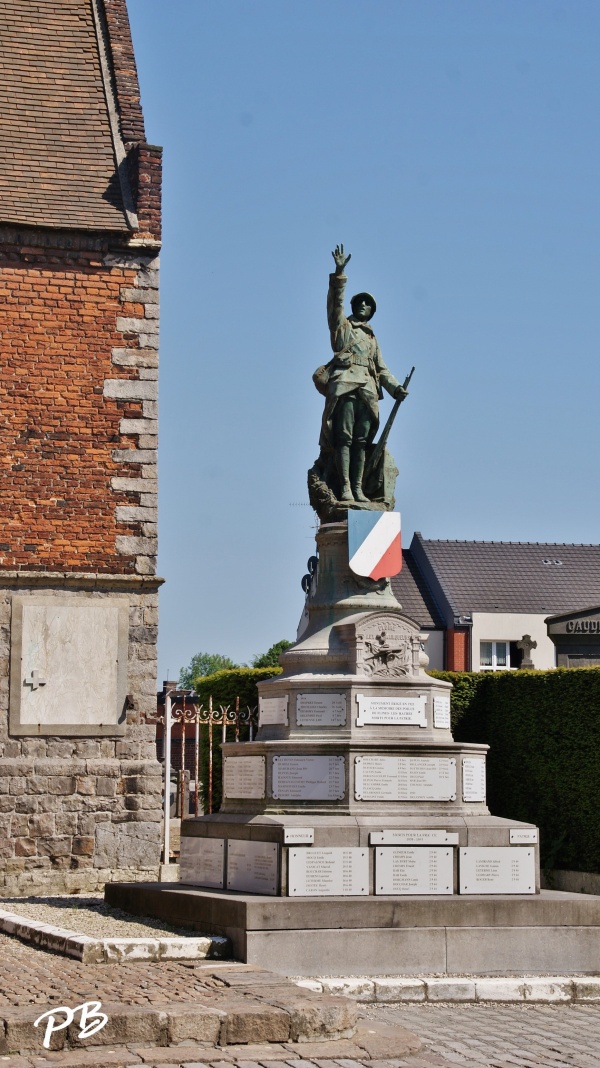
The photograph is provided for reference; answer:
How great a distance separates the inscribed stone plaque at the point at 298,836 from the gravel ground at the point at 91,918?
0.90m

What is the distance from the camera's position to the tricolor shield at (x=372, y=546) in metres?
11.8

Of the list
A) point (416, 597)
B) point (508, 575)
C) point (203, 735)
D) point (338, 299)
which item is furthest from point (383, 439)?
point (508, 575)

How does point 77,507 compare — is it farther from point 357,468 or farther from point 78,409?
point 357,468

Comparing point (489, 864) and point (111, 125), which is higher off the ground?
point (111, 125)

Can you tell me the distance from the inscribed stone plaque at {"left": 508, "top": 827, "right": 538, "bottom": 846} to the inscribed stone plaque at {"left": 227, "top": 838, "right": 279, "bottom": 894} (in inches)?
71.4

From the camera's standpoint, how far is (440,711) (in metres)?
11.2

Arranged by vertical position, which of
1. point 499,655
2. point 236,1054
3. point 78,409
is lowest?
point 236,1054

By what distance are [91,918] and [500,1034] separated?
13.7 ft

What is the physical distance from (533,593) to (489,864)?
29.3m

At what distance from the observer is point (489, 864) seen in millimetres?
10492

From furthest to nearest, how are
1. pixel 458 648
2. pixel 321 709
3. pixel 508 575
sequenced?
pixel 508 575 < pixel 458 648 < pixel 321 709

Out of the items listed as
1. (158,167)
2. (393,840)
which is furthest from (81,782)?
(158,167)

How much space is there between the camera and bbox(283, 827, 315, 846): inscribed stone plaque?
396 inches

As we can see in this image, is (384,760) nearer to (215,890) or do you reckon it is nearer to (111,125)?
(215,890)
